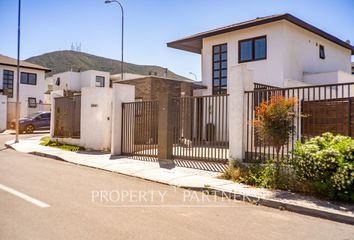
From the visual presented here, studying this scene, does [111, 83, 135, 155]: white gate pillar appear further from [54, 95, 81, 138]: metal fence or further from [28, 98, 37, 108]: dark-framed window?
[28, 98, 37, 108]: dark-framed window

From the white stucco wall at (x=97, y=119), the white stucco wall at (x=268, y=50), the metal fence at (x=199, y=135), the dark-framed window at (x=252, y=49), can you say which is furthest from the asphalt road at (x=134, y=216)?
the dark-framed window at (x=252, y=49)

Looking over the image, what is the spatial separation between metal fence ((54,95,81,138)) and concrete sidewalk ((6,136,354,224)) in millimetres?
3239

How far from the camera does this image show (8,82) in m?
39.0

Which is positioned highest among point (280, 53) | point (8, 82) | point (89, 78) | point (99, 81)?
point (89, 78)

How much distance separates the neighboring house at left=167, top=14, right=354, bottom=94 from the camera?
Answer: 58.9 feet

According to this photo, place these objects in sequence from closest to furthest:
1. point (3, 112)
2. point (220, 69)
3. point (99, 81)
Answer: point (220, 69) → point (3, 112) → point (99, 81)

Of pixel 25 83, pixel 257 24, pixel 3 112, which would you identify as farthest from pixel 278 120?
pixel 25 83

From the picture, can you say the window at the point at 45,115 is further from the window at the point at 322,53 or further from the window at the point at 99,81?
the window at the point at 99,81

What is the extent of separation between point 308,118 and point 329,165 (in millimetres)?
2806

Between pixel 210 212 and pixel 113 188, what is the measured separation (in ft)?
9.39

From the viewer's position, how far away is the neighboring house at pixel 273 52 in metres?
17.9

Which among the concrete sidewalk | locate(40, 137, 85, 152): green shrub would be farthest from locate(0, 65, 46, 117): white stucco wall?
the concrete sidewalk

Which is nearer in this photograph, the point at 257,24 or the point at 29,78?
the point at 257,24

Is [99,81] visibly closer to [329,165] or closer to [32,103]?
[32,103]
